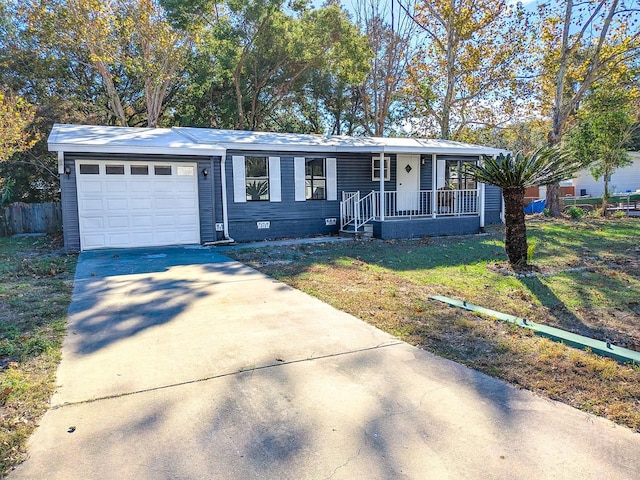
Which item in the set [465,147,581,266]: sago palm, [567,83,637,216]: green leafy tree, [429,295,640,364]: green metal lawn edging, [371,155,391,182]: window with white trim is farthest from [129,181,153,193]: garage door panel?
[567,83,637,216]: green leafy tree

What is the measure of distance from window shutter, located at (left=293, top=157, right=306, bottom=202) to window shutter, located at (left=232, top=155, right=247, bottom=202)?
5.19 ft

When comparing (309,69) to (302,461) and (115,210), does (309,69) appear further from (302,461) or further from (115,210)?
(302,461)

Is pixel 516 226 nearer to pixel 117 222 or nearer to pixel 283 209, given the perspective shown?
pixel 283 209

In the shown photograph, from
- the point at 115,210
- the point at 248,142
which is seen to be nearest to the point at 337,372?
the point at 115,210

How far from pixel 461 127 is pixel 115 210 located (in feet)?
63.9

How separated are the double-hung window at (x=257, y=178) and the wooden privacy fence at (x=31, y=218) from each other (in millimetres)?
7137

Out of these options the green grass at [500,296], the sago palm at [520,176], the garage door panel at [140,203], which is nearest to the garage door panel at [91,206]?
the garage door panel at [140,203]

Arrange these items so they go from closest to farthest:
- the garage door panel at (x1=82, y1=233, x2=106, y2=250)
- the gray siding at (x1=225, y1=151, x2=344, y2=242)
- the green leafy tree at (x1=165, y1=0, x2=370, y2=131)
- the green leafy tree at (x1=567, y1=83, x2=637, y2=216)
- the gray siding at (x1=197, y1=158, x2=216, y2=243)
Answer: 1. the garage door panel at (x1=82, y1=233, x2=106, y2=250)
2. the gray siding at (x1=197, y1=158, x2=216, y2=243)
3. the gray siding at (x1=225, y1=151, x2=344, y2=242)
4. the green leafy tree at (x1=567, y1=83, x2=637, y2=216)
5. the green leafy tree at (x1=165, y1=0, x2=370, y2=131)

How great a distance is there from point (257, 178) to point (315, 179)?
186 cm

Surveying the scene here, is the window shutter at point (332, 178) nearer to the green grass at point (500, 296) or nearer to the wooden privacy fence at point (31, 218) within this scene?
the green grass at point (500, 296)

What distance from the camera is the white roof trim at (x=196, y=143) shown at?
9793mm

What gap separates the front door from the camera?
14.8 meters

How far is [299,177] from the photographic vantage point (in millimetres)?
12758

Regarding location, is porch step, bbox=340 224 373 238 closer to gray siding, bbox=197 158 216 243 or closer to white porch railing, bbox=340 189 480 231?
white porch railing, bbox=340 189 480 231
